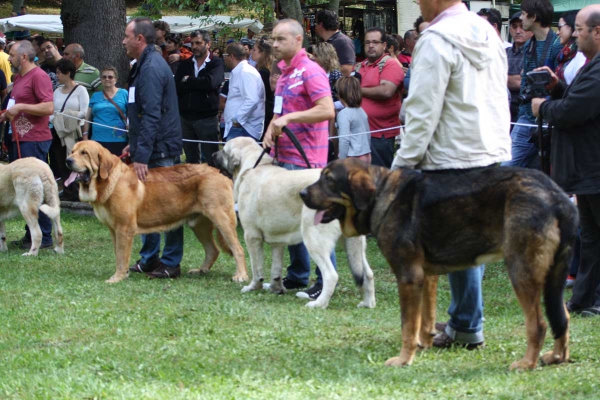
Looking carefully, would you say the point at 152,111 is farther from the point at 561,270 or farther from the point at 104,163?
the point at 561,270

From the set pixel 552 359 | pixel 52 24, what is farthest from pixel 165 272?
pixel 52 24

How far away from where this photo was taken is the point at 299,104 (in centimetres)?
722

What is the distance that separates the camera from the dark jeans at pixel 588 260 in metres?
6.48

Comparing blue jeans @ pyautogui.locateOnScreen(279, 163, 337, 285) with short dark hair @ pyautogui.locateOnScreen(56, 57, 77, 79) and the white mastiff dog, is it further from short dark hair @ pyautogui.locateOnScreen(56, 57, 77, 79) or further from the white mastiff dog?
short dark hair @ pyautogui.locateOnScreen(56, 57, 77, 79)

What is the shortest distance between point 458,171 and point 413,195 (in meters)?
0.32

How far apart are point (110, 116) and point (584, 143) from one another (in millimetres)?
7906

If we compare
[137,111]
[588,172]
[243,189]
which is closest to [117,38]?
[137,111]

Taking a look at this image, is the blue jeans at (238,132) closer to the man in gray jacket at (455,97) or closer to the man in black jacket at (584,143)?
the man in black jacket at (584,143)

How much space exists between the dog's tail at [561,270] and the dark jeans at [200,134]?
7.82 m

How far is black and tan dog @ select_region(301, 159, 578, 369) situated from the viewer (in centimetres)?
440

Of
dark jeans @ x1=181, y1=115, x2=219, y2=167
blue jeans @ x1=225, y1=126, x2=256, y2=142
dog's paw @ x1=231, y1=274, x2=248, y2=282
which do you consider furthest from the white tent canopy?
dog's paw @ x1=231, y1=274, x2=248, y2=282

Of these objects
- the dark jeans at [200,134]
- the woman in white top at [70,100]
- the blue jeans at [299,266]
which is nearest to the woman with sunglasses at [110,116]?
the woman in white top at [70,100]

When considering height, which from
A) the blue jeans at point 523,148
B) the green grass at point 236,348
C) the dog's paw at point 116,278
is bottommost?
the dog's paw at point 116,278

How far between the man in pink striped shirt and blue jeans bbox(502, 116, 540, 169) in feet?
8.13
